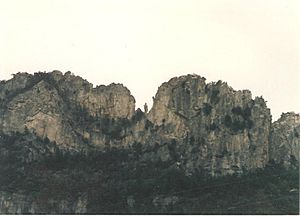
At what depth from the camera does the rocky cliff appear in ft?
105

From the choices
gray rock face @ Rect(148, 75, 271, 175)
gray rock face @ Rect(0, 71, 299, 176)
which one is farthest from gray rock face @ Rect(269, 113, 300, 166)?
gray rock face @ Rect(148, 75, 271, 175)

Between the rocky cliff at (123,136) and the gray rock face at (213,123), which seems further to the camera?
the gray rock face at (213,123)

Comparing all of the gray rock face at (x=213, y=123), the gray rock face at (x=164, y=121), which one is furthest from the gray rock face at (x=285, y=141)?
the gray rock face at (x=213, y=123)

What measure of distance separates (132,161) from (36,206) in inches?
281

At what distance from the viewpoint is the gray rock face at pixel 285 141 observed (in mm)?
35281

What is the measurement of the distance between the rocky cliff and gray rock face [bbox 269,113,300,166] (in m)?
0.07

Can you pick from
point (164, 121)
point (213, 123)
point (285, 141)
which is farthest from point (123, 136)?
point (285, 141)

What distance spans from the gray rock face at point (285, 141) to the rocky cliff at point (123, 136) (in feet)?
0.21

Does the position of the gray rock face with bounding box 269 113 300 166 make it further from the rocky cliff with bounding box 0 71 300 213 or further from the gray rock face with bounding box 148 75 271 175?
the gray rock face with bounding box 148 75 271 175

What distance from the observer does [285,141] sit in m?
37.6

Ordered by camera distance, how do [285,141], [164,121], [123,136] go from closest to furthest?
[123,136], [285,141], [164,121]

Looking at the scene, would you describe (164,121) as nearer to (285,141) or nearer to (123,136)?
(123,136)

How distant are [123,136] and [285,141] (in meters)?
9.46

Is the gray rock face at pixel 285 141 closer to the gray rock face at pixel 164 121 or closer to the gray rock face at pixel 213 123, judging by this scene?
the gray rock face at pixel 164 121
